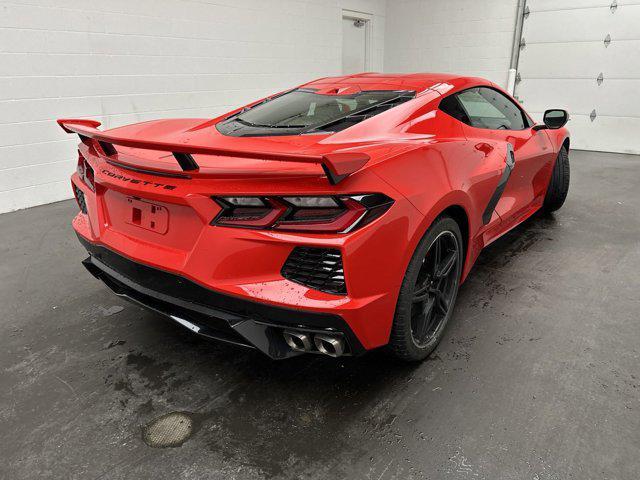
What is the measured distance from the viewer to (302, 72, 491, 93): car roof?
2248 mm

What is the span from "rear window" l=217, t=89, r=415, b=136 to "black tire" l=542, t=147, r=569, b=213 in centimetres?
218

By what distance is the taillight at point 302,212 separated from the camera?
138cm

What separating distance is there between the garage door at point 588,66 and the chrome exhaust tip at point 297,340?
27.5ft

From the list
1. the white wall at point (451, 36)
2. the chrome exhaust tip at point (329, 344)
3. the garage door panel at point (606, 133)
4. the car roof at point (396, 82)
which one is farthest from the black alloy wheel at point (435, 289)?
the white wall at point (451, 36)

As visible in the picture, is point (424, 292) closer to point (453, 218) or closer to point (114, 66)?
point (453, 218)

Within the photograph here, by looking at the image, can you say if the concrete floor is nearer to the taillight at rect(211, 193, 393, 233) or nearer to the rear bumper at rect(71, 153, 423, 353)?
the rear bumper at rect(71, 153, 423, 353)

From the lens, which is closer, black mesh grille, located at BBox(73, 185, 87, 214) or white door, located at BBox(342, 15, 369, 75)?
black mesh grille, located at BBox(73, 185, 87, 214)

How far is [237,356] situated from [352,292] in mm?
892

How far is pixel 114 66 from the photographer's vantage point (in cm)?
520

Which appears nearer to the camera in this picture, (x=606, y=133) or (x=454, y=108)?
(x=454, y=108)

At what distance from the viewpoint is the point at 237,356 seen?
2061 mm

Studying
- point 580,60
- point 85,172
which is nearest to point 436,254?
point 85,172

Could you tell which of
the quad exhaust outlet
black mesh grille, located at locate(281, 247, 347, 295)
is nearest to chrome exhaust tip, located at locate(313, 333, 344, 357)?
the quad exhaust outlet

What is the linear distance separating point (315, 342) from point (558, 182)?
3.15 metres
